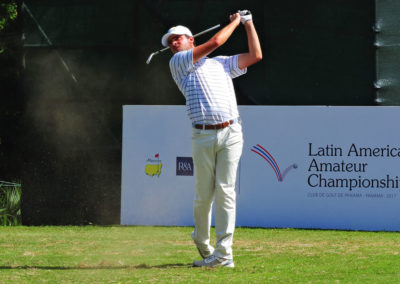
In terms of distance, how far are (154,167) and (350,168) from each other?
2.13 m

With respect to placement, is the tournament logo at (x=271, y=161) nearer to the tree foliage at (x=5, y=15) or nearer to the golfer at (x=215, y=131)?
the golfer at (x=215, y=131)

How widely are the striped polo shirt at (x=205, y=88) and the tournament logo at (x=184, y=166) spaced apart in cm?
342

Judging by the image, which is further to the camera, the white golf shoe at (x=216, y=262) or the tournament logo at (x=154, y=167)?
the tournament logo at (x=154, y=167)

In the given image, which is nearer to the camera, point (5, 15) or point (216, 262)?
point (216, 262)

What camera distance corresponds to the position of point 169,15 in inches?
407

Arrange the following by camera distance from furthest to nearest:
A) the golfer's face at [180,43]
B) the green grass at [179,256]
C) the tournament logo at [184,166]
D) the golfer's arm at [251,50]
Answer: the tournament logo at [184,166] < the golfer's face at [180,43] < the golfer's arm at [251,50] < the green grass at [179,256]

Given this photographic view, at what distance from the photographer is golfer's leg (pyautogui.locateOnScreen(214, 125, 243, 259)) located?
5.20 meters

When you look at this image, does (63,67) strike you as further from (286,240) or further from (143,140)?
(286,240)

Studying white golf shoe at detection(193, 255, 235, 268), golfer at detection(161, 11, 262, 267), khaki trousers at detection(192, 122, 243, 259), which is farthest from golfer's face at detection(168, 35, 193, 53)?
white golf shoe at detection(193, 255, 235, 268)

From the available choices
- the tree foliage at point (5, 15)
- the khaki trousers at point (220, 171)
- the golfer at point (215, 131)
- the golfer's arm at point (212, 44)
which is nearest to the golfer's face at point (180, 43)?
the golfer at point (215, 131)

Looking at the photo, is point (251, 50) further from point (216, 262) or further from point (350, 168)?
point (350, 168)

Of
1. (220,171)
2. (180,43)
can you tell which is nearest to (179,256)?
(220,171)

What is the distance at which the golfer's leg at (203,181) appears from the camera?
17.1 feet

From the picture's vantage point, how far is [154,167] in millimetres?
8773
